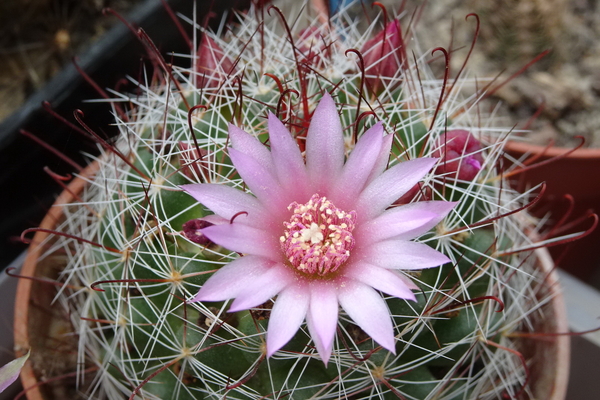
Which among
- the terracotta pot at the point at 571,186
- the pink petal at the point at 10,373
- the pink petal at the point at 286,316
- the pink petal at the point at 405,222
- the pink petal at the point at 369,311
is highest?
the pink petal at the point at 10,373

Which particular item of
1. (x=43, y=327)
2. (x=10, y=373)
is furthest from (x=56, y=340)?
(x=10, y=373)

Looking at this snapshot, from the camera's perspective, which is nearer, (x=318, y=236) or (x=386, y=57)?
(x=318, y=236)

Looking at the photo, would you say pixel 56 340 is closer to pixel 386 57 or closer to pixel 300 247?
pixel 300 247

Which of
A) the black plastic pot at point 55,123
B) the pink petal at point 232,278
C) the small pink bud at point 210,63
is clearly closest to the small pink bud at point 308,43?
the small pink bud at point 210,63

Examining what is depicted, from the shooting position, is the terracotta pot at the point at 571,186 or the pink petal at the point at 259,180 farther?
the terracotta pot at the point at 571,186

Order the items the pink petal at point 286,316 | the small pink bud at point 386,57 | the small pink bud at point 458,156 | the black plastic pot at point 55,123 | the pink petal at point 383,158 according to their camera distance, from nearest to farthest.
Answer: the pink petal at point 286,316, the pink petal at point 383,158, the small pink bud at point 458,156, the small pink bud at point 386,57, the black plastic pot at point 55,123

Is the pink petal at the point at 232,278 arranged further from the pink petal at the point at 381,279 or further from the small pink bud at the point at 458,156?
the small pink bud at the point at 458,156

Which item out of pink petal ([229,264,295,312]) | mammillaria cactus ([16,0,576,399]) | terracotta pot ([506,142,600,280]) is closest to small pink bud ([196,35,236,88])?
mammillaria cactus ([16,0,576,399])
